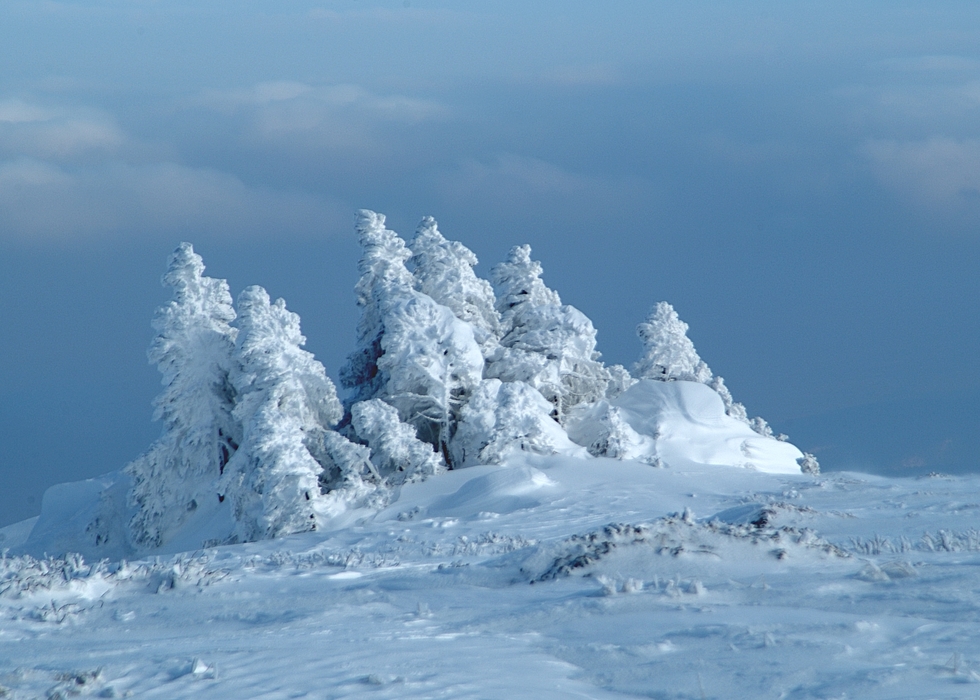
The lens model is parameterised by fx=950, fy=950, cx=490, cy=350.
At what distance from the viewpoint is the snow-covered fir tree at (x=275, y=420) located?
80.9ft

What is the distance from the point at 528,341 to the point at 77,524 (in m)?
17.4

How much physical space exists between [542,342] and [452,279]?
394 cm

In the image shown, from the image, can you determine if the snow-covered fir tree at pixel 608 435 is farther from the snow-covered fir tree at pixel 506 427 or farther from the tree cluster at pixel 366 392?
the snow-covered fir tree at pixel 506 427

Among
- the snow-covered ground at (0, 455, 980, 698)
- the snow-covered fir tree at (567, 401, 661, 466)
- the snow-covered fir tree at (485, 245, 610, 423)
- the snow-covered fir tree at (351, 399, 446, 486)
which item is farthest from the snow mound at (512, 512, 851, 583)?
the snow-covered fir tree at (485, 245, 610, 423)

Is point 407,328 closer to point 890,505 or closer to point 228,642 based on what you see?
point 890,505

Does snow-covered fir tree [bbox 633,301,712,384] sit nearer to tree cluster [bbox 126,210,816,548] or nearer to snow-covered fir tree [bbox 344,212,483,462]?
tree cluster [bbox 126,210,816,548]

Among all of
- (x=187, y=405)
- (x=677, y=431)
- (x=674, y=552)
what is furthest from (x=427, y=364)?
(x=674, y=552)

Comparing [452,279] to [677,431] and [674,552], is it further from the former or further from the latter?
[674,552]

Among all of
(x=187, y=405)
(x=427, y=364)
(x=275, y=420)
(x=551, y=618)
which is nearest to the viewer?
(x=551, y=618)

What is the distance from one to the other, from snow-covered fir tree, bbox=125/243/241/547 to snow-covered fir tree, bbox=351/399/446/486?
561cm

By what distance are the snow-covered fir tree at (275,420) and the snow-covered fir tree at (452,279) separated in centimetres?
602

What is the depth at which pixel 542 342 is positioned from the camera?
33.9m

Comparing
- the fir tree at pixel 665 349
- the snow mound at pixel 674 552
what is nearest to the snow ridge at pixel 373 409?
the fir tree at pixel 665 349

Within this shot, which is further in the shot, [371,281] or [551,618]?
[371,281]
